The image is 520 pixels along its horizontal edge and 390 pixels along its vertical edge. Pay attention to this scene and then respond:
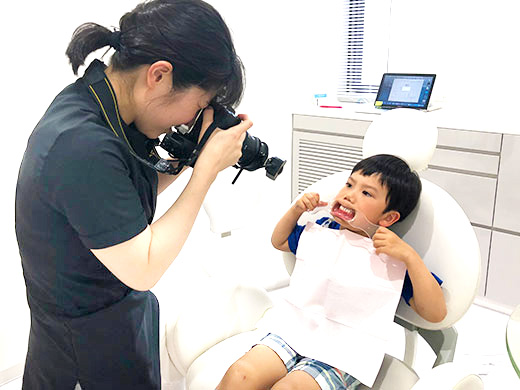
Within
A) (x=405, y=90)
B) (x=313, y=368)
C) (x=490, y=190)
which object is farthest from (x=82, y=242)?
(x=405, y=90)

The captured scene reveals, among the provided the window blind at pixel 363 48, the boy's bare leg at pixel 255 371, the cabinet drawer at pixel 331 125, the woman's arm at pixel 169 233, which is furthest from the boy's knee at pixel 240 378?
the window blind at pixel 363 48

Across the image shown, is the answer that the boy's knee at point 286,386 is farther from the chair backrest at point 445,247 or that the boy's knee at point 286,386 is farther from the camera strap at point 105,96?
the camera strap at point 105,96

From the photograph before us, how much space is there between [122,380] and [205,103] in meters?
0.67

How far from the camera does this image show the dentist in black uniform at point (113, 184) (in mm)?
853

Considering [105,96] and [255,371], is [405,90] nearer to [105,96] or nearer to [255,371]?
[255,371]

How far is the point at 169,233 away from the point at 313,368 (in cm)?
54

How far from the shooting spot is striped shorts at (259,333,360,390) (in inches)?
45.8

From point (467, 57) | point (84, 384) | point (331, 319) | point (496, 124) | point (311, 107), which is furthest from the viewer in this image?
point (311, 107)

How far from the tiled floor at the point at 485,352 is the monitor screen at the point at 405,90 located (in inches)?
46.3

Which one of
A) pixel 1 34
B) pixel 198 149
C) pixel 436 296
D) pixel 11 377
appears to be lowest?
pixel 11 377

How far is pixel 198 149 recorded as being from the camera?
40.1 inches

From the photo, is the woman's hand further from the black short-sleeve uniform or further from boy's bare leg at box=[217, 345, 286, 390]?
boy's bare leg at box=[217, 345, 286, 390]

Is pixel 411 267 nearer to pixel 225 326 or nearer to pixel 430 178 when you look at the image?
pixel 225 326

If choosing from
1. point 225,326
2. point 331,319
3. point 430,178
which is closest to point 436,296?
point 331,319
